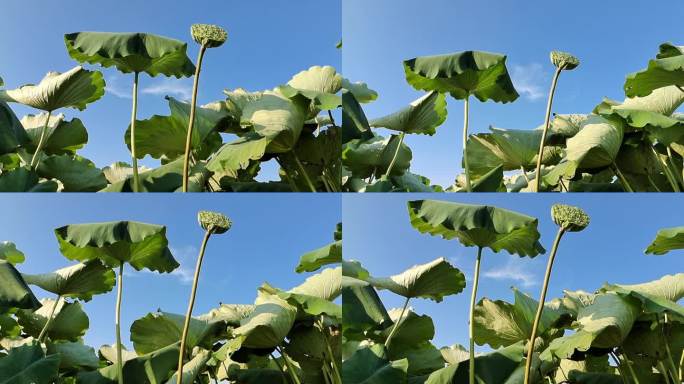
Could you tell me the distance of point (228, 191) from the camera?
1.72m

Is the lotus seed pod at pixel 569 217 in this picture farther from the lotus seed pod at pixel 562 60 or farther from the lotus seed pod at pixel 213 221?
the lotus seed pod at pixel 213 221

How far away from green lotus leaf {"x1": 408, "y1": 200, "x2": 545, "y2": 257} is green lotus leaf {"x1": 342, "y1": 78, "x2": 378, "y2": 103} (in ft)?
1.12

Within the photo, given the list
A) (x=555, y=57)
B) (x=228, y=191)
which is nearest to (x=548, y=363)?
(x=555, y=57)

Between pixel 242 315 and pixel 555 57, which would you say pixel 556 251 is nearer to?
pixel 555 57

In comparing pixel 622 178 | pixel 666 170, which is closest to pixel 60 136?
pixel 622 178

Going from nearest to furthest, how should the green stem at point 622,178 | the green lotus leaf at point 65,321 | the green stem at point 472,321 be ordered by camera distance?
the green stem at point 472,321 < the green stem at point 622,178 < the green lotus leaf at point 65,321

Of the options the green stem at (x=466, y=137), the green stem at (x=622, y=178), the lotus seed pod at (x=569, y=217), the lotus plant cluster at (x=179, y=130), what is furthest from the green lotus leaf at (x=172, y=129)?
the green stem at (x=622, y=178)

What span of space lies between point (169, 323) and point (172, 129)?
46 cm

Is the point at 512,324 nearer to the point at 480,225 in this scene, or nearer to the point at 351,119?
the point at 480,225

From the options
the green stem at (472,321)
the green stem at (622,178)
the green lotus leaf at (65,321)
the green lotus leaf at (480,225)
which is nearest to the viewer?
the green lotus leaf at (480,225)

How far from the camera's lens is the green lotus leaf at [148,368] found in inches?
64.0

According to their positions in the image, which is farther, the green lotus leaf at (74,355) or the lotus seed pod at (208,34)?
the green lotus leaf at (74,355)

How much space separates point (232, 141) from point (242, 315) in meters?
0.42

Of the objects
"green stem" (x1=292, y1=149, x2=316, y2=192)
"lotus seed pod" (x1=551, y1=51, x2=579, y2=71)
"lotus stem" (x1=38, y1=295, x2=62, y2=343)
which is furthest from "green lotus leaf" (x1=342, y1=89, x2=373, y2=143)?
"lotus stem" (x1=38, y1=295, x2=62, y2=343)
